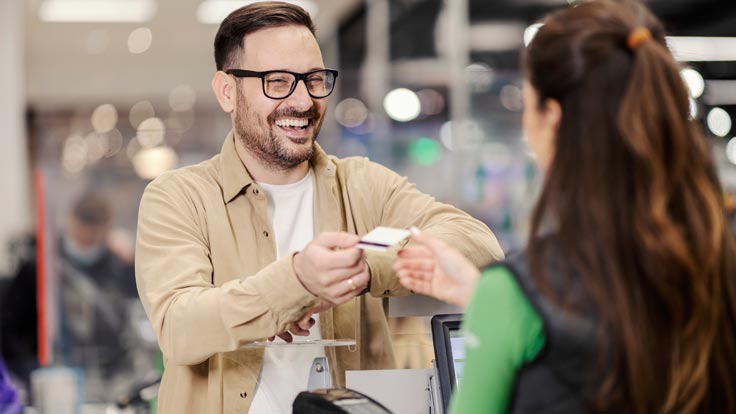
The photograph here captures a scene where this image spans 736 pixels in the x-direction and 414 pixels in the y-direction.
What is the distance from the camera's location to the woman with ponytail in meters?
1.27

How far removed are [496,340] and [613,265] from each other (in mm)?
169

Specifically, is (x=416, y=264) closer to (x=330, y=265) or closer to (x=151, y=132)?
(x=330, y=265)

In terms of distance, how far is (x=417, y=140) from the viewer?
432 inches

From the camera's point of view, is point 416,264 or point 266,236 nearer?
point 416,264

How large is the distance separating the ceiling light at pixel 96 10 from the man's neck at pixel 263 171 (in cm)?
946

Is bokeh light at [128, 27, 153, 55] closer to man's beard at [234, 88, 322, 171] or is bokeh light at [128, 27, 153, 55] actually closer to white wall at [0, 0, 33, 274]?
white wall at [0, 0, 33, 274]

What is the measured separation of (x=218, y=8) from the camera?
38.9 ft

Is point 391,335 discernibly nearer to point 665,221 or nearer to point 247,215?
point 247,215

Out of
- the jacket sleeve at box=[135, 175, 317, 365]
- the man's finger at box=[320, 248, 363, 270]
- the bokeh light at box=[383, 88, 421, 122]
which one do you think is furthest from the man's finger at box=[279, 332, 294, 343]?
the bokeh light at box=[383, 88, 421, 122]

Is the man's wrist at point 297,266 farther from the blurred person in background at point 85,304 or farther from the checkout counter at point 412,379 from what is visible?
the blurred person in background at point 85,304

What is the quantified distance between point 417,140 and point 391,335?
8.80 meters

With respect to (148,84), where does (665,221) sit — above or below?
below

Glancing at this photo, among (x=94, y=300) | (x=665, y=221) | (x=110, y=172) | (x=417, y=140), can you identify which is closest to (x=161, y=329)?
(x=665, y=221)

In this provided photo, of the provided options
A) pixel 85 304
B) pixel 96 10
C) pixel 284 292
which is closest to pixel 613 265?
pixel 284 292
